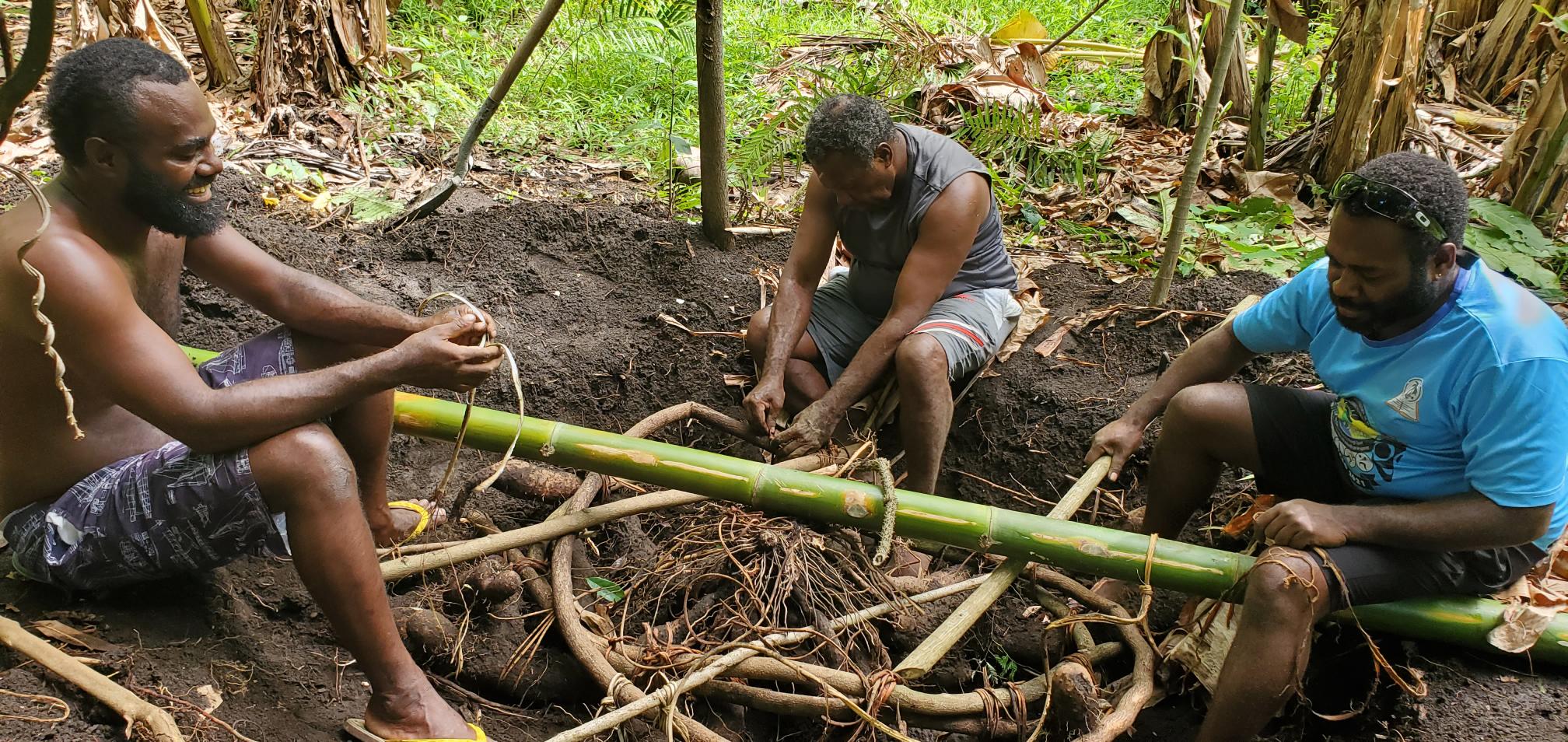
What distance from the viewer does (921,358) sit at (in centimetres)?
342

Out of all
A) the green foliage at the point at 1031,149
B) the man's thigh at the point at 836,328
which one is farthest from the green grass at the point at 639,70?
the man's thigh at the point at 836,328

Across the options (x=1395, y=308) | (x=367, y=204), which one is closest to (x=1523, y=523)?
(x=1395, y=308)

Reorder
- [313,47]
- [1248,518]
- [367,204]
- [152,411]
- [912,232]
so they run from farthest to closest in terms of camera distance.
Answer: [313,47]
[367,204]
[912,232]
[1248,518]
[152,411]

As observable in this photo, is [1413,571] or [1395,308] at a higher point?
[1395,308]

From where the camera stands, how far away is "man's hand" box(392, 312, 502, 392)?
2352 mm

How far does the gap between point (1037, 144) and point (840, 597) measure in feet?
11.9

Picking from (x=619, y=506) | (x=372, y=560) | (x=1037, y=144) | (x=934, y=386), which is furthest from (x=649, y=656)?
(x=1037, y=144)

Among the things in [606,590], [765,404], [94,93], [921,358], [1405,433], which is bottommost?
[606,590]

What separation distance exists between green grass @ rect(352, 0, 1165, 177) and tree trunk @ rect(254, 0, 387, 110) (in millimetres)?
200

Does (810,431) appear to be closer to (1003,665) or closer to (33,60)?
(1003,665)

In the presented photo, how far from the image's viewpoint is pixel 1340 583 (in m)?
2.43

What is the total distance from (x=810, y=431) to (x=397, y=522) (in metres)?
1.35

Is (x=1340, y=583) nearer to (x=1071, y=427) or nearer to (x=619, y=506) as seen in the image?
(x=1071, y=427)

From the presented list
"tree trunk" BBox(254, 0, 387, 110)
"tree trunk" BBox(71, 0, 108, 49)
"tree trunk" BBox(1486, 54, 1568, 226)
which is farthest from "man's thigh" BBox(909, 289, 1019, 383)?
"tree trunk" BBox(71, 0, 108, 49)
